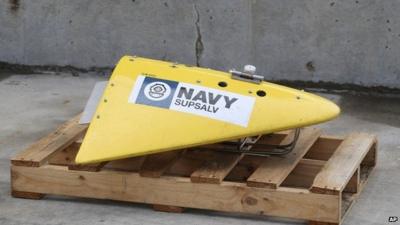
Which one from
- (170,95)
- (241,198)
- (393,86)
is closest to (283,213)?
(241,198)

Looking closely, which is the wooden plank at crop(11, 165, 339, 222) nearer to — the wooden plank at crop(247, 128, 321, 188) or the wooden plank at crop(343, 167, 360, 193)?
the wooden plank at crop(247, 128, 321, 188)

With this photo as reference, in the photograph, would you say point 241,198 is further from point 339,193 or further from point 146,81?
point 146,81

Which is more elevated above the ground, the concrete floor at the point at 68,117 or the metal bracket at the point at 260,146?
the metal bracket at the point at 260,146

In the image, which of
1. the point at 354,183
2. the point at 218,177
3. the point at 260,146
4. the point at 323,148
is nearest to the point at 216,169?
the point at 218,177

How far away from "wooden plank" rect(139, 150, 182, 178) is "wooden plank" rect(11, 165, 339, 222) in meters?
0.04

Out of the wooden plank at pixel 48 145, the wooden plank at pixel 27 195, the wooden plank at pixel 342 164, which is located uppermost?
the wooden plank at pixel 342 164

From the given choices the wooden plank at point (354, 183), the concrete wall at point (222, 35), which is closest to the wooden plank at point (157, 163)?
the wooden plank at point (354, 183)

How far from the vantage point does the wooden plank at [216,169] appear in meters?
3.96

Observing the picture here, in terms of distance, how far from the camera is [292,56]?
20.6ft

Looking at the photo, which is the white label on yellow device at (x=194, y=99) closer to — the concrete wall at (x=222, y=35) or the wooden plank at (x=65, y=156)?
the wooden plank at (x=65, y=156)

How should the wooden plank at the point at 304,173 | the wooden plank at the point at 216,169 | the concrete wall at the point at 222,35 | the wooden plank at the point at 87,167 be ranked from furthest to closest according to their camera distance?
the concrete wall at the point at 222,35
the wooden plank at the point at 304,173
the wooden plank at the point at 87,167
the wooden plank at the point at 216,169

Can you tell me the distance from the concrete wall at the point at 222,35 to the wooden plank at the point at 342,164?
159 cm

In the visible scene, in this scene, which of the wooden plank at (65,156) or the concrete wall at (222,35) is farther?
the concrete wall at (222,35)

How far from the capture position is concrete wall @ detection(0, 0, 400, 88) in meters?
6.13
